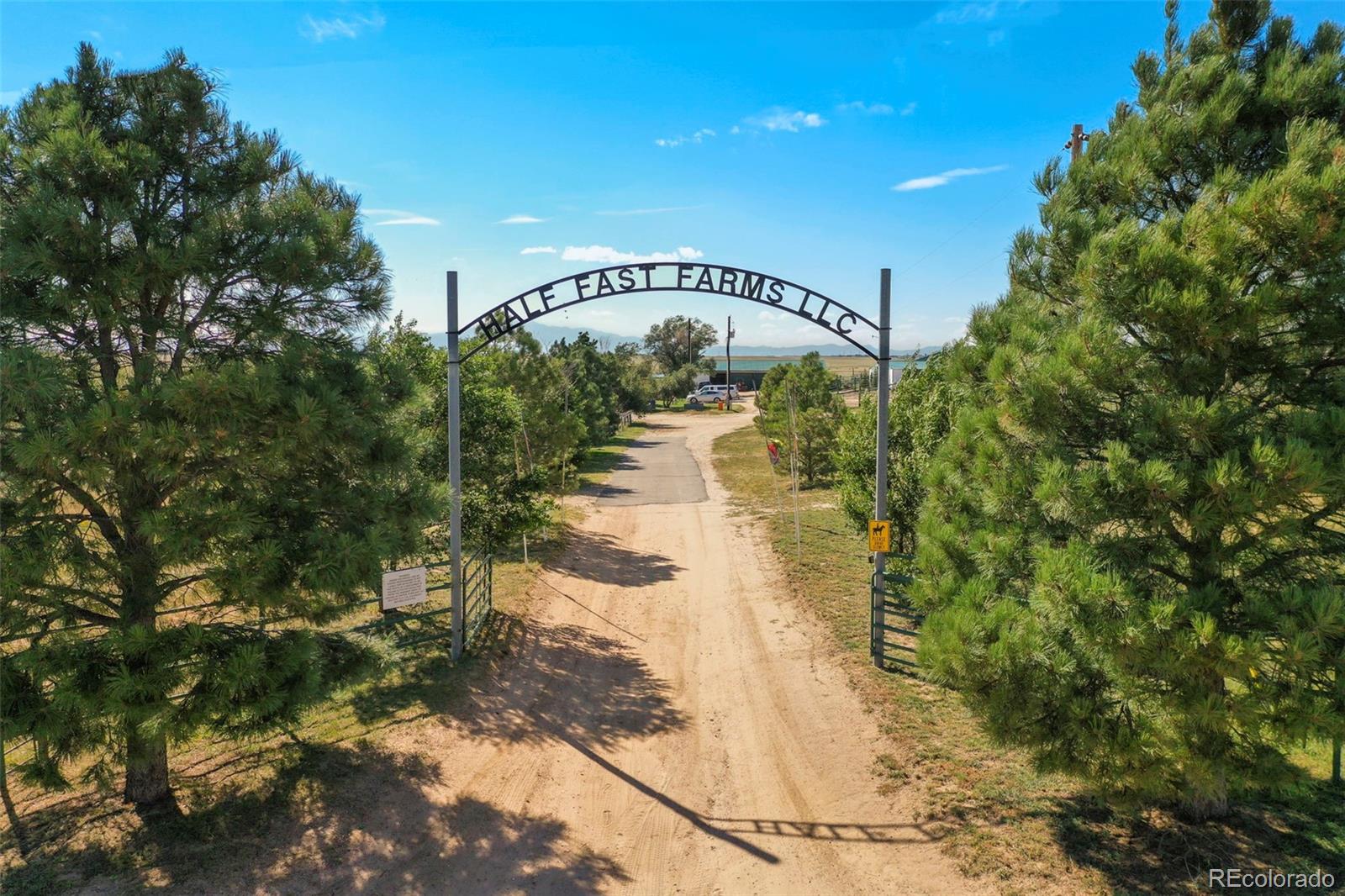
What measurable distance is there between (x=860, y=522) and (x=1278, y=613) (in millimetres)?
10375

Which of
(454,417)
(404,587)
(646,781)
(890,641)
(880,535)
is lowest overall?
(646,781)

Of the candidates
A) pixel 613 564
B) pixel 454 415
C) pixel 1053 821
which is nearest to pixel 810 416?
pixel 613 564

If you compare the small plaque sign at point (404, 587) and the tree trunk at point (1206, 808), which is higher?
the small plaque sign at point (404, 587)

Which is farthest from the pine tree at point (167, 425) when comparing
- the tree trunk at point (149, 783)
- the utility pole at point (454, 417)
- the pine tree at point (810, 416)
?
the pine tree at point (810, 416)

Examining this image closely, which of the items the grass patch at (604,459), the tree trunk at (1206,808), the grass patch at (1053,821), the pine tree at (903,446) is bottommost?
the grass patch at (1053,821)

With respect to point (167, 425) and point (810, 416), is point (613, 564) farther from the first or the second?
point (810, 416)

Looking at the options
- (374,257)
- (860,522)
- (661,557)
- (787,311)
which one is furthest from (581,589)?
(374,257)

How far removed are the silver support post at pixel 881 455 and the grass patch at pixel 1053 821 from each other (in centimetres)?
76

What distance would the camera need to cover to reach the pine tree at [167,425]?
525cm

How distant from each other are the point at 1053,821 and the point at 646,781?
3894mm

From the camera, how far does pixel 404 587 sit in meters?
8.76

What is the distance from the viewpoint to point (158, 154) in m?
5.98

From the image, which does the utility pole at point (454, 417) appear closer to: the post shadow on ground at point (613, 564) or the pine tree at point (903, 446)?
the post shadow on ground at point (613, 564)

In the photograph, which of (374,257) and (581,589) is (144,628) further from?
(581,589)
